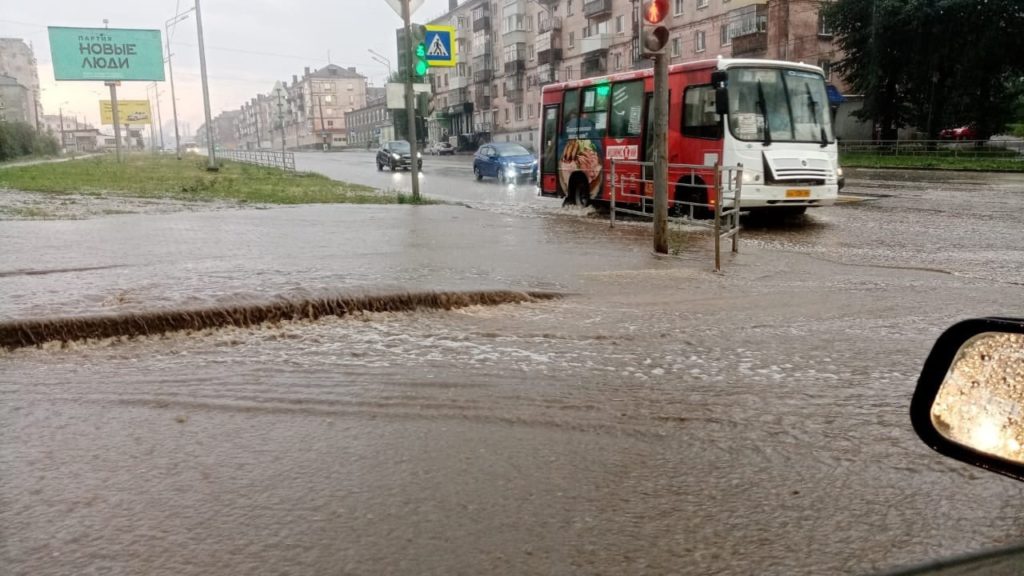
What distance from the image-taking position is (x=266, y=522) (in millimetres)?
2783

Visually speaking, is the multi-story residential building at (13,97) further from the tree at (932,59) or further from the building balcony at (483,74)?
the tree at (932,59)

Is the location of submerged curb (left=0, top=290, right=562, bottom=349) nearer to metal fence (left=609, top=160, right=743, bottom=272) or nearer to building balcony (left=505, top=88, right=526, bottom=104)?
metal fence (left=609, top=160, right=743, bottom=272)

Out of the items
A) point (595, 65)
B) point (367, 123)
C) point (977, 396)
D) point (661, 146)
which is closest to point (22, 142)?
point (595, 65)

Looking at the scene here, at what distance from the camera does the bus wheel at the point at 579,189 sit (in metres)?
16.3

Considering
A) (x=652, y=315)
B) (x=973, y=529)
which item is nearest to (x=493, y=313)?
(x=652, y=315)

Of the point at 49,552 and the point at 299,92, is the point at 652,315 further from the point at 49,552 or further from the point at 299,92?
the point at 299,92

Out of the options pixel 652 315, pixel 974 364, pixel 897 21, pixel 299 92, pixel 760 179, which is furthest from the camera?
pixel 299 92

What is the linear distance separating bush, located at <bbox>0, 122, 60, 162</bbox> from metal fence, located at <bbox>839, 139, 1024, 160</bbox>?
2021 inches

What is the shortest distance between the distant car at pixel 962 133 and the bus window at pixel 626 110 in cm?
2714

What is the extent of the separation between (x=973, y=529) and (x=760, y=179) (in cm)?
1067

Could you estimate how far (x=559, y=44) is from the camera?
6216cm

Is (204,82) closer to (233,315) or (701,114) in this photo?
(701,114)

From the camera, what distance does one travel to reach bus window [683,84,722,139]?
12906mm

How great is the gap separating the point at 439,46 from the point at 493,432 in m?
13.5
